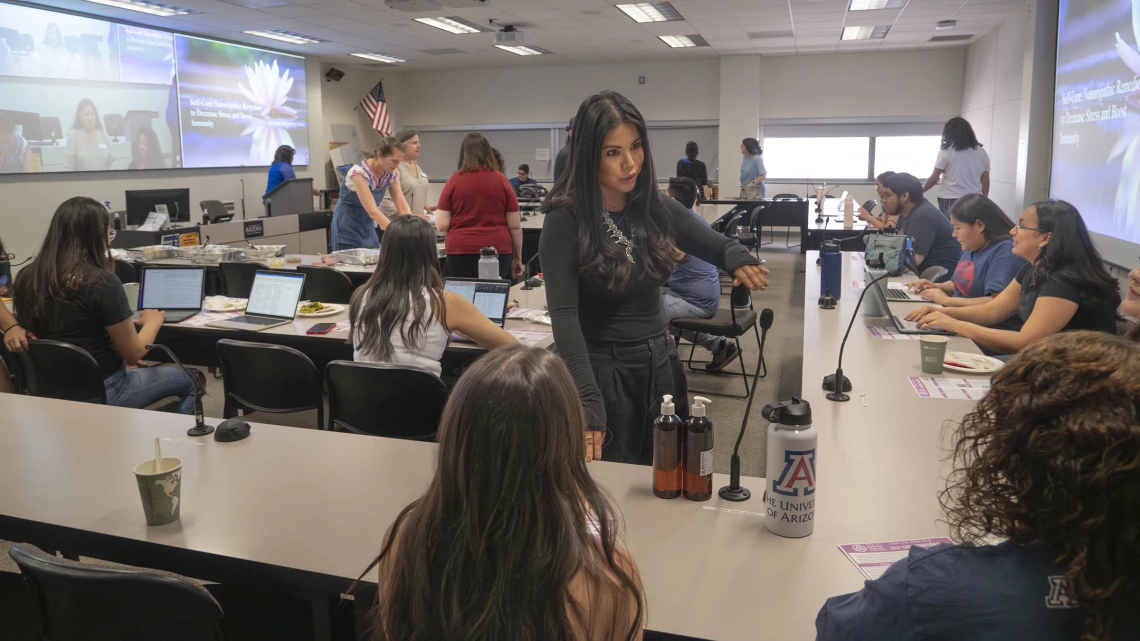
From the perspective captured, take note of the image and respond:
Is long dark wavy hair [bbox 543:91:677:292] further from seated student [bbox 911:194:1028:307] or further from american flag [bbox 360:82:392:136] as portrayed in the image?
american flag [bbox 360:82:392:136]

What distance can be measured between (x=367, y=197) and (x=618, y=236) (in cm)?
350

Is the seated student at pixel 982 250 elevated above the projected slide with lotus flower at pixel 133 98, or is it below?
below

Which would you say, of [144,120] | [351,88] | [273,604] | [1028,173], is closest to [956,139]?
[1028,173]

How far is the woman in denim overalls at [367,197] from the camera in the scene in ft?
16.8

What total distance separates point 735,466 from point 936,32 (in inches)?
403

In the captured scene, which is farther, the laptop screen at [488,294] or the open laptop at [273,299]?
the open laptop at [273,299]

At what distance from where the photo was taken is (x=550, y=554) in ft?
3.08

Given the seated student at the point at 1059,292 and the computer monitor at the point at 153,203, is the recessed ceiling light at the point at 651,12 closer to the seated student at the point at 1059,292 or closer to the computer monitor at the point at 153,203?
the computer monitor at the point at 153,203

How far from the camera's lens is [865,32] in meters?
9.94

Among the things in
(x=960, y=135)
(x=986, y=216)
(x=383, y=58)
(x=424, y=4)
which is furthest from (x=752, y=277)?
(x=383, y=58)

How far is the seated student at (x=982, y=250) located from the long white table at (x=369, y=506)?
142 centimetres

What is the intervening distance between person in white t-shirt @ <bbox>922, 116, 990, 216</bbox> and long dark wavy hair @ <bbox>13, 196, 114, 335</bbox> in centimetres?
648

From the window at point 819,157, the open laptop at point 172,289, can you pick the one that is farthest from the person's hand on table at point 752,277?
the window at point 819,157

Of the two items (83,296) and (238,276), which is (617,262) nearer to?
(83,296)
